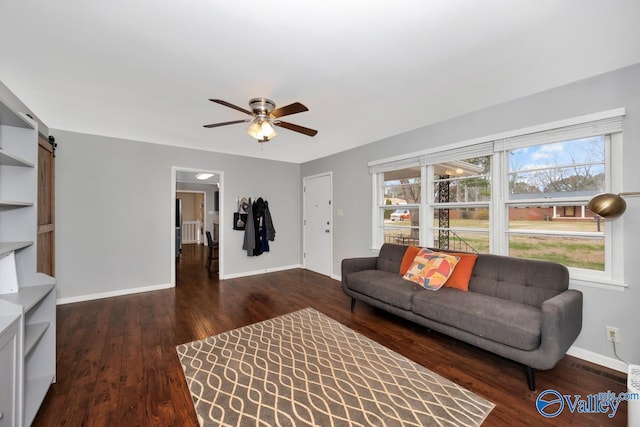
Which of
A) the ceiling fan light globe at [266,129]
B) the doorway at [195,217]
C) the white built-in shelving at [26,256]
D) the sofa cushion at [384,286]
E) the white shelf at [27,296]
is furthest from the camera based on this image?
the doorway at [195,217]

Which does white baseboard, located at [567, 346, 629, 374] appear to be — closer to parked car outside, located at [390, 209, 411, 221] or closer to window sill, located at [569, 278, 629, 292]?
window sill, located at [569, 278, 629, 292]

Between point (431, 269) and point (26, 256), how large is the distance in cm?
324

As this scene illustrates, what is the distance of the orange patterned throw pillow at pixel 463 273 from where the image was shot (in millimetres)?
2525

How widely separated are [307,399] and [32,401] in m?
1.63

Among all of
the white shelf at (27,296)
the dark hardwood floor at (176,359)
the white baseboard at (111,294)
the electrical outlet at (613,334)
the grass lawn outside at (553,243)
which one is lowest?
the dark hardwood floor at (176,359)

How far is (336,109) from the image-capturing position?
2.71 meters

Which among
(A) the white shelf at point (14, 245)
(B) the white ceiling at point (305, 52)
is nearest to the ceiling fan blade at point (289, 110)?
(B) the white ceiling at point (305, 52)

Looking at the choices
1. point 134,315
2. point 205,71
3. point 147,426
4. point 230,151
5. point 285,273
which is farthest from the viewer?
point 285,273

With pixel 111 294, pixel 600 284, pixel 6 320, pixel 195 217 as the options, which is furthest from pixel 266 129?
pixel 195 217

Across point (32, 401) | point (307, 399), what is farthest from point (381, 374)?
point (32, 401)

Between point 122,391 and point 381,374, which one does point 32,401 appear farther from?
point 381,374

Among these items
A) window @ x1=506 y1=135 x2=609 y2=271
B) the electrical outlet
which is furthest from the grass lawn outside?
the electrical outlet

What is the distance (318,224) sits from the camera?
16.5 ft

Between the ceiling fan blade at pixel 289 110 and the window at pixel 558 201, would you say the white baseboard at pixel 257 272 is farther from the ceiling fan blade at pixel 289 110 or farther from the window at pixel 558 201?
the window at pixel 558 201
